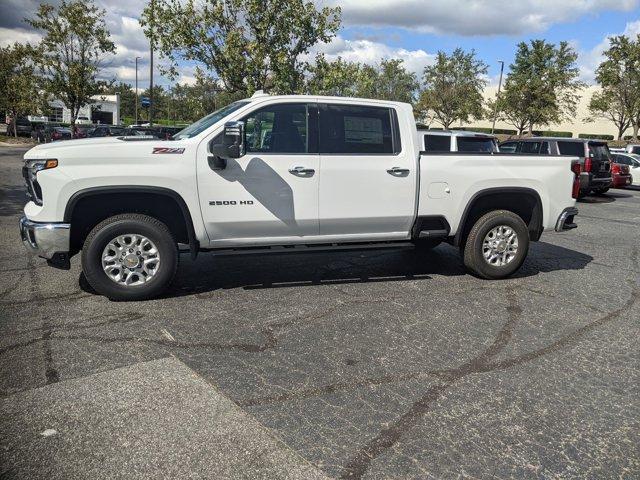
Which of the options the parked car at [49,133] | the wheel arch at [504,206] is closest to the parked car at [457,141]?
the wheel arch at [504,206]

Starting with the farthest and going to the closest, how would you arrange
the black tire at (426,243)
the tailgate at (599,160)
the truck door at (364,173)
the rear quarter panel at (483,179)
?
the tailgate at (599,160) → the black tire at (426,243) → the rear quarter panel at (483,179) → the truck door at (364,173)

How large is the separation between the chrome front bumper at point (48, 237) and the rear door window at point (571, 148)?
45.2ft

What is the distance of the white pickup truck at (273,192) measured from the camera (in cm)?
499

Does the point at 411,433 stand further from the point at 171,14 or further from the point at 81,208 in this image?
the point at 171,14

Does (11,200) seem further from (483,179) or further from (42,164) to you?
(483,179)

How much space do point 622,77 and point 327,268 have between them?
123 feet

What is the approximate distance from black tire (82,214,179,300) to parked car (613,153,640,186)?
1969 cm

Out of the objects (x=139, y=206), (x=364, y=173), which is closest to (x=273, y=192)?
(x=364, y=173)

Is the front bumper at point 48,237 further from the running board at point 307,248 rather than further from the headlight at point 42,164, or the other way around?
the running board at point 307,248

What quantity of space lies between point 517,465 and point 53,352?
3286 millimetres

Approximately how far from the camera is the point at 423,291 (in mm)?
5941

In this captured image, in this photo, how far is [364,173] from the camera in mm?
5699

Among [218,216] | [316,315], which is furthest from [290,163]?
[316,315]

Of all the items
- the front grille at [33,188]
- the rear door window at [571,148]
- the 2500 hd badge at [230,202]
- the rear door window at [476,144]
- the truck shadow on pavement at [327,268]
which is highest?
the rear door window at [571,148]
